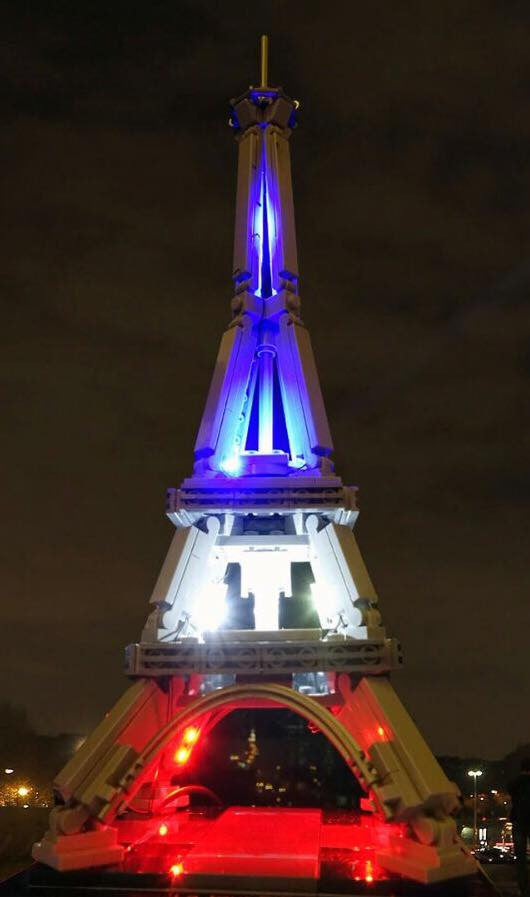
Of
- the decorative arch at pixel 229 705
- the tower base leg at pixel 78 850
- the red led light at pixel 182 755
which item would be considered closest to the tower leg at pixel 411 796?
the decorative arch at pixel 229 705

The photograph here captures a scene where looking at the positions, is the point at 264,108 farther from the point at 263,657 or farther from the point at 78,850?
the point at 78,850

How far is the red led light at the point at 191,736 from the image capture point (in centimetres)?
2116

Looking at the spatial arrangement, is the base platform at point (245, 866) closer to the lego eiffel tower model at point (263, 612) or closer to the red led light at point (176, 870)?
the red led light at point (176, 870)

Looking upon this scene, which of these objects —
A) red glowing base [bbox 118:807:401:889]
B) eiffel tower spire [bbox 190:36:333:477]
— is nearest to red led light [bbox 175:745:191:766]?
red glowing base [bbox 118:807:401:889]

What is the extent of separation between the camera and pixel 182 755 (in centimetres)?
2133

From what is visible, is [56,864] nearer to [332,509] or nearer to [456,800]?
[456,800]

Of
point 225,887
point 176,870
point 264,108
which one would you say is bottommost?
point 225,887

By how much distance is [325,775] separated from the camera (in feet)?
90.3

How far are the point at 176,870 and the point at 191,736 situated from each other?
750cm

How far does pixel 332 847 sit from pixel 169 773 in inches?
242

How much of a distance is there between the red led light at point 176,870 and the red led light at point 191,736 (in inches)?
252

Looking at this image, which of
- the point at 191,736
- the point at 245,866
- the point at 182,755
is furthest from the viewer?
the point at 191,736

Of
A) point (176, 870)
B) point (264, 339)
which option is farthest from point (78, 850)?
point (264, 339)

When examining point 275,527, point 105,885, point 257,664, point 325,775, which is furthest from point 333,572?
point 325,775
